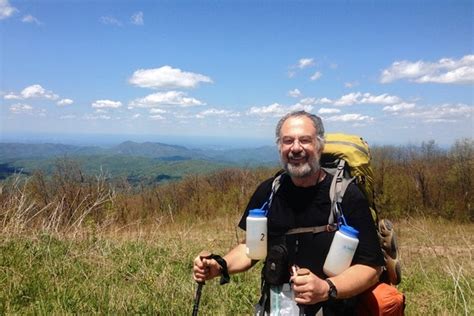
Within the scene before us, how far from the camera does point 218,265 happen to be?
2781mm

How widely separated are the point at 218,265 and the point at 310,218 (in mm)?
722

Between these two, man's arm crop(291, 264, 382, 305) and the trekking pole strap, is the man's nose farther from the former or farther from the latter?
the trekking pole strap

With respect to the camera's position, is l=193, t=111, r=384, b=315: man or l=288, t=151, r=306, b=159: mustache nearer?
l=193, t=111, r=384, b=315: man

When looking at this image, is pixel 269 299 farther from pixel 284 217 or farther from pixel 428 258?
pixel 428 258

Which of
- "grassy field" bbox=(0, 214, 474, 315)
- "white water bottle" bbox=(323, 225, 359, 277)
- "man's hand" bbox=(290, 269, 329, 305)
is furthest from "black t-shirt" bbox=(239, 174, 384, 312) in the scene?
"grassy field" bbox=(0, 214, 474, 315)

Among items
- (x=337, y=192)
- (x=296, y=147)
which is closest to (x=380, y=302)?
(x=337, y=192)

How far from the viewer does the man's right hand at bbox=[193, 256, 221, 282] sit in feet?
8.90

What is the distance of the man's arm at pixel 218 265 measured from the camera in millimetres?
2725

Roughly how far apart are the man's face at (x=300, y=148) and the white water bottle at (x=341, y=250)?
45 centimetres

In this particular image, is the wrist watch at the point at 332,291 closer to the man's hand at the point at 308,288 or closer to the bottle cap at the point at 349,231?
the man's hand at the point at 308,288

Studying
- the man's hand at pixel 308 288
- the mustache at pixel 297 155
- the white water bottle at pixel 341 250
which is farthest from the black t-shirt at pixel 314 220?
the man's hand at pixel 308 288

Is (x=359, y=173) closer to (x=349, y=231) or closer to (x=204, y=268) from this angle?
(x=349, y=231)

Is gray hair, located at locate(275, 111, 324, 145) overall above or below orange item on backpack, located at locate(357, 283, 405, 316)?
above

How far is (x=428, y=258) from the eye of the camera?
843 cm
